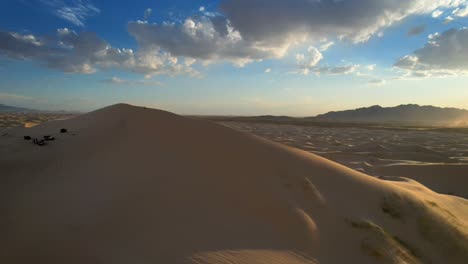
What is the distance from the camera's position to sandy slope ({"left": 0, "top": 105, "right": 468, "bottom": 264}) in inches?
84.6

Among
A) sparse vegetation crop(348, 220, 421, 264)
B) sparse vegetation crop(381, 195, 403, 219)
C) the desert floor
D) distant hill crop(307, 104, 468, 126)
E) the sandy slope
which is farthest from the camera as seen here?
distant hill crop(307, 104, 468, 126)

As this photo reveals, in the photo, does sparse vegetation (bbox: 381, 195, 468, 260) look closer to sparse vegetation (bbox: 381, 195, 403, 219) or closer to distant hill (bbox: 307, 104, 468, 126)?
sparse vegetation (bbox: 381, 195, 403, 219)

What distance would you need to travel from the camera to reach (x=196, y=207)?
2.70m

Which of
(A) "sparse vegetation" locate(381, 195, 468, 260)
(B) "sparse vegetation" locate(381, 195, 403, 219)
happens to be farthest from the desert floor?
(A) "sparse vegetation" locate(381, 195, 468, 260)

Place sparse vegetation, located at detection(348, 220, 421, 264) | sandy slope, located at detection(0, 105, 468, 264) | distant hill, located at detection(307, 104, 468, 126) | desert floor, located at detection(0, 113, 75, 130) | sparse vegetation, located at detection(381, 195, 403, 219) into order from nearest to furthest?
1. sandy slope, located at detection(0, 105, 468, 264)
2. sparse vegetation, located at detection(348, 220, 421, 264)
3. sparse vegetation, located at detection(381, 195, 403, 219)
4. desert floor, located at detection(0, 113, 75, 130)
5. distant hill, located at detection(307, 104, 468, 126)

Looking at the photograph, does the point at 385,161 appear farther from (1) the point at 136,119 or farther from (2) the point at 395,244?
(1) the point at 136,119

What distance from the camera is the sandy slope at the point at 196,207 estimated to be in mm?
2148

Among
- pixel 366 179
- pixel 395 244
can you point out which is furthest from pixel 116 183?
pixel 366 179

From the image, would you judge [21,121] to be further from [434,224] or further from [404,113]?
[404,113]

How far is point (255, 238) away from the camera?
246 cm

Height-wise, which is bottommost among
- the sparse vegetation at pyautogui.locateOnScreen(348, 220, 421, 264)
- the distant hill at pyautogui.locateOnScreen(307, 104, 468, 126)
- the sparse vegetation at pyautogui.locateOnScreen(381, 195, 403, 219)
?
the sparse vegetation at pyautogui.locateOnScreen(348, 220, 421, 264)

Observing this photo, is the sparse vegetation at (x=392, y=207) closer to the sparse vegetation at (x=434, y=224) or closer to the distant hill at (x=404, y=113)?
the sparse vegetation at (x=434, y=224)

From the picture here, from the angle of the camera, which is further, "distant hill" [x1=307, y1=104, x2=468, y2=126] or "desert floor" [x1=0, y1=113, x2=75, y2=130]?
"distant hill" [x1=307, y1=104, x2=468, y2=126]

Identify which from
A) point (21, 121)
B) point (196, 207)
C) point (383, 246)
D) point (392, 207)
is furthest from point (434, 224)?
point (21, 121)
